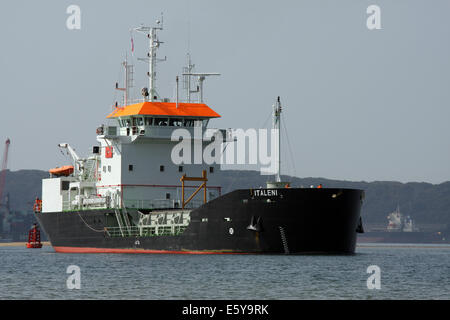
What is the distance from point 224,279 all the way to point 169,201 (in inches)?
854

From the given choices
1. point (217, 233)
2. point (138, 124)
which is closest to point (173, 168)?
point (138, 124)

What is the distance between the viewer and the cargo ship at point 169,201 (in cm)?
4700

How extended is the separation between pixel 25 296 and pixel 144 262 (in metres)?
15.4

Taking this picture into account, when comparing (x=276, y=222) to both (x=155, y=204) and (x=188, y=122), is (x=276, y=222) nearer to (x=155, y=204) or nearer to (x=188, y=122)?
(x=155, y=204)

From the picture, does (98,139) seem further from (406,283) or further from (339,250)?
(406,283)

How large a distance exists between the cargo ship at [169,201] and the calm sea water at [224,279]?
4.21 feet

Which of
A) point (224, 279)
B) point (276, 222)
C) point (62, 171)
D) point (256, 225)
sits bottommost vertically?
point (224, 279)

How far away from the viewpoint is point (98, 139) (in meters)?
61.2

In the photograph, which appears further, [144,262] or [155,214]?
[155,214]

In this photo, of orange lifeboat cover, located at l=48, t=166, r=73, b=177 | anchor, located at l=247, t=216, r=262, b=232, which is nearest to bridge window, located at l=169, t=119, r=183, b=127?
orange lifeboat cover, located at l=48, t=166, r=73, b=177

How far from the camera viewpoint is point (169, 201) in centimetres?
5741

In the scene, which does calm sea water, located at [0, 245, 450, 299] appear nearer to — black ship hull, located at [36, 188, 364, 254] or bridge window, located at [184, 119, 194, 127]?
black ship hull, located at [36, 188, 364, 254]

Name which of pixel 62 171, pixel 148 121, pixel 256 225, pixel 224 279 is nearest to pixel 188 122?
pixel 148 121

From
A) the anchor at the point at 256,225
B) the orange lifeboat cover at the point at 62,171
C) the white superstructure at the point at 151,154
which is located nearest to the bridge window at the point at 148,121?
the white superstructure at the point at 151,154
